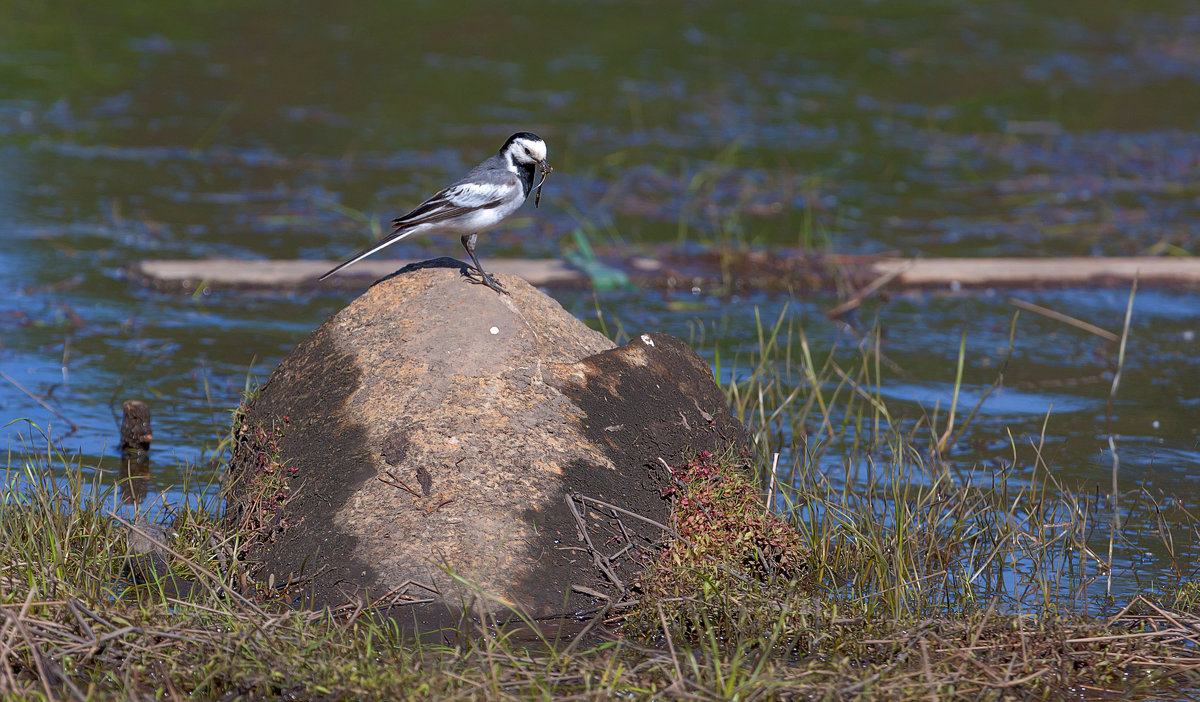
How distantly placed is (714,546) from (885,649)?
0.74m

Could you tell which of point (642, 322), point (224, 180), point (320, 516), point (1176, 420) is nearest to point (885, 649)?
point (320, 516)

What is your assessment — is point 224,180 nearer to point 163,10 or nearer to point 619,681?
point 163,10

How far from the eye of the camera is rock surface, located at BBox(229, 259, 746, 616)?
14.3ft

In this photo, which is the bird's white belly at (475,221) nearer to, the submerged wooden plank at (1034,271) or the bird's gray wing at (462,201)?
the bird's gray wing at (462,201)

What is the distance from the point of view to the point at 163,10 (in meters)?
15.5

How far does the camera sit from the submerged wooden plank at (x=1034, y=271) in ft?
29.3

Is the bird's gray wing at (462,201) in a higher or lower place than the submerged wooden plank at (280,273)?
higher

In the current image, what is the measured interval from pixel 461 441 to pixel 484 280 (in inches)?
30.3

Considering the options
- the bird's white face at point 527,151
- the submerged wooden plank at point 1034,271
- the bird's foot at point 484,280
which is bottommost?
the submerged wooden plank at point 1034,271

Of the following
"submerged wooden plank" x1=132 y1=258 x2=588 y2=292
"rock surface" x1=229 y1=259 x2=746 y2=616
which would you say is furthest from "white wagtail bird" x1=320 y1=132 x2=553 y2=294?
"submerged wooden plank" x1=132 y1=258 x2=588 y2=292

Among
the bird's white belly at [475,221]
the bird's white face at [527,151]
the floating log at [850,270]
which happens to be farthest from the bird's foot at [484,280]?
the floating log at [850,270]

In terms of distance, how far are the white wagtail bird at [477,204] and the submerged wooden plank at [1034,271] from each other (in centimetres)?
416

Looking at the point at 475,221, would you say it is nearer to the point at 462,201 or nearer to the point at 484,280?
Answer: the point at 462,201

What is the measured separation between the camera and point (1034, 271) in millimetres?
9031
